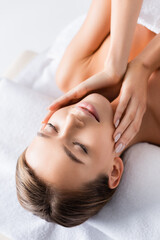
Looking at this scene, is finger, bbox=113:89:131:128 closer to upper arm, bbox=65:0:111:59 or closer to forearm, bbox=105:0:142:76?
forearm, bbox=105:0:142:76

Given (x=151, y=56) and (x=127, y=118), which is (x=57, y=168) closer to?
(x=127, y=118)

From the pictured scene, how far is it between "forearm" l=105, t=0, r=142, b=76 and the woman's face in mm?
186

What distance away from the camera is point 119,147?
3.54 ft

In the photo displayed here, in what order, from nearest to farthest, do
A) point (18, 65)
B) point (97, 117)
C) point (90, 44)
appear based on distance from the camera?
point (97, 117)
point (90, 44)
point (18, 65)

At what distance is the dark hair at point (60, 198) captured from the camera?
3.30 feet

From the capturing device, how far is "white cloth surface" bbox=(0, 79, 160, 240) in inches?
43.1

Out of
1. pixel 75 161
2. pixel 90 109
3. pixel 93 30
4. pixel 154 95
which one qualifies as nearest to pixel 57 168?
pixel 75 161

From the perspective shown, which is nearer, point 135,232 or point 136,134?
point 135,232

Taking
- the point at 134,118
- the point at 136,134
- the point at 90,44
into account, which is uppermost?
the point at 90,44

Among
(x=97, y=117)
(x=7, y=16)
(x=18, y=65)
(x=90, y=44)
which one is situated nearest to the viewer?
(x=97, y=117)

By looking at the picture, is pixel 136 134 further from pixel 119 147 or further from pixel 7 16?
pixel 7 16

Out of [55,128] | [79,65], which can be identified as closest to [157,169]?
[55,128]

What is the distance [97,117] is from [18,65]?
2.89 feet

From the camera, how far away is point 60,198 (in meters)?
1.00
